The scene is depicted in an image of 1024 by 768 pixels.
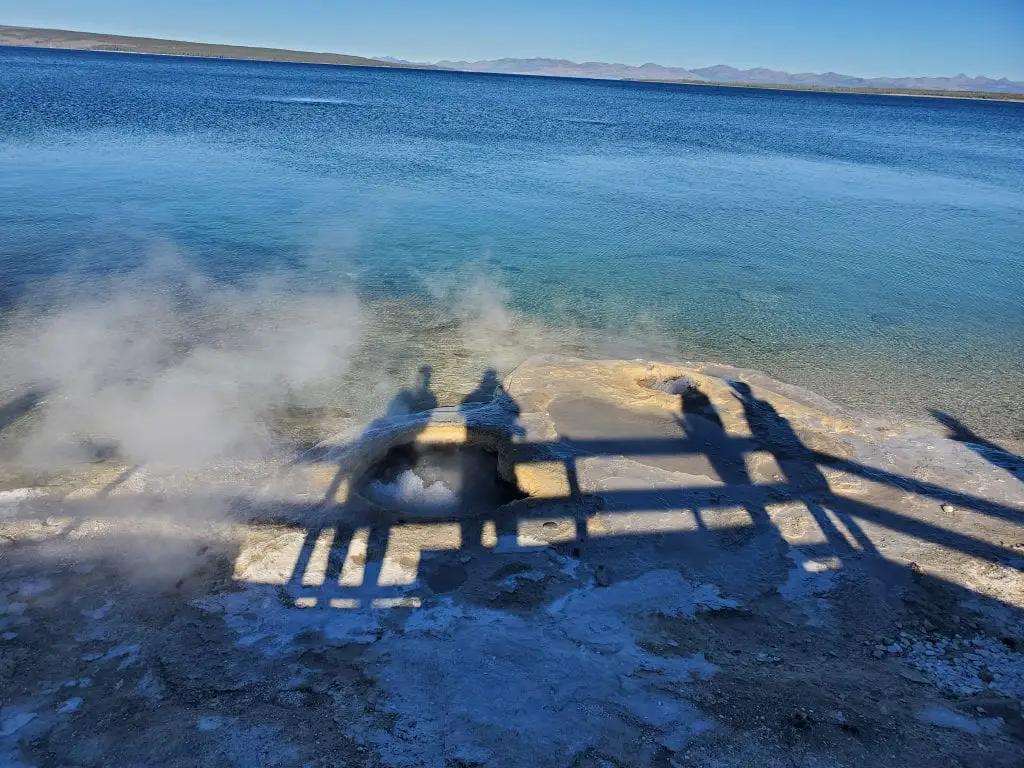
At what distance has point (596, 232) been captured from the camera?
19.7 metres

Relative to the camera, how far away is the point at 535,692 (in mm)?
4746

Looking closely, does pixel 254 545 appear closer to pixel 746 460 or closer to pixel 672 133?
pixel 746 460

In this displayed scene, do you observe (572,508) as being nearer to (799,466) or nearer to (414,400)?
(799,466)

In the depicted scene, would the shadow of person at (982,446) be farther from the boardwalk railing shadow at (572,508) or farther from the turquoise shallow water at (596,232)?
the boardwalk railing shadow at (572,508)

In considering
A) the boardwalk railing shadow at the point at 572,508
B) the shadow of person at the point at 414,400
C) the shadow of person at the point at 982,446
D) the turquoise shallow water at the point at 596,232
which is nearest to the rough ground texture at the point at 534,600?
the boardwalk railing shadow at the point at 572,508

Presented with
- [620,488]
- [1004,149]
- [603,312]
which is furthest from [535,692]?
[1004,149]

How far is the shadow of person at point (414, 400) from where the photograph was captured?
9.50m

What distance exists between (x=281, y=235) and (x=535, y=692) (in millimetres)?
15952

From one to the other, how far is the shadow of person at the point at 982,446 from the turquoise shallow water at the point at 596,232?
39 cm

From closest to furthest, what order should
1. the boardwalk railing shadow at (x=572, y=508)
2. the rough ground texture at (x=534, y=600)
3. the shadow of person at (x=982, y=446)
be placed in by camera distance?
1. the rough ground texture at (x=534, y=600)
2. the boardwalk railing shadow at (x=572, y=508)
3. the shadow of person at (x=982, y=446)

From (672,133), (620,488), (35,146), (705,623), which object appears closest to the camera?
(705,623)

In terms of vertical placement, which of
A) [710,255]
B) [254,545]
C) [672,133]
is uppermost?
[672,133]

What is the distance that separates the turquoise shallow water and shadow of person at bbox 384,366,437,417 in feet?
11.8

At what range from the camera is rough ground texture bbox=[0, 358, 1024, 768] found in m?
4.36
